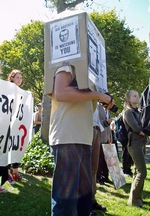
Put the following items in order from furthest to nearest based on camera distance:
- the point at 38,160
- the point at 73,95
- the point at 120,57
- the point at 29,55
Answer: the point at 29,55, the point at 120,57, the point at 38,160, the point at 73,95

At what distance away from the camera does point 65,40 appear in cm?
220

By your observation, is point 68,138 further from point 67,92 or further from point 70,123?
point 67,92

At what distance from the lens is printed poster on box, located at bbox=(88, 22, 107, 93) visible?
2203mm

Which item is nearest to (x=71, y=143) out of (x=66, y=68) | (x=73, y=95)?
(x=73, y=95)

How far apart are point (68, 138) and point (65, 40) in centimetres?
78

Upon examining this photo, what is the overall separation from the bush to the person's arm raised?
3613 mm

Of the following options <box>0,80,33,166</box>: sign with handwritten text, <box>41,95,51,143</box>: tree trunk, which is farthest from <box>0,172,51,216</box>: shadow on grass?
<box>41,95,51,143</box>: tree trunk

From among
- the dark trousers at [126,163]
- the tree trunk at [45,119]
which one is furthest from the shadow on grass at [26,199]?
the dark trousers at [126,163]

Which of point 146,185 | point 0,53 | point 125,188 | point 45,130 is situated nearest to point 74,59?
point 125,188

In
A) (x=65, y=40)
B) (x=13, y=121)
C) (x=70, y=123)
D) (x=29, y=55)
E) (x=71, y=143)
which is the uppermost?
(x=29, y=55)

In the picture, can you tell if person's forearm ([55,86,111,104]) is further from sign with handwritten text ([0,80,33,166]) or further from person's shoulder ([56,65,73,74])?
sign with handwritten text ([0,80,33,166])

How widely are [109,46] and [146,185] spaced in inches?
579

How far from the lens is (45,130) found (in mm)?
6668

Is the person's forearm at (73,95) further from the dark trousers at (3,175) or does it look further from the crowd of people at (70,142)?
the dark trousers at (3,175)
